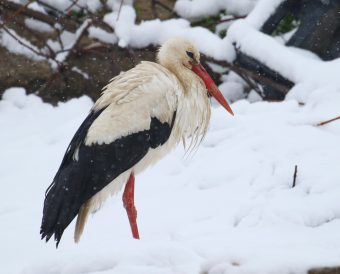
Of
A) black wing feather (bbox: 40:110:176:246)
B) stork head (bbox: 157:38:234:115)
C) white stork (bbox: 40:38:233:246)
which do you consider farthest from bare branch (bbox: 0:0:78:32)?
black wing feather (bbox: 40:110:176:246)

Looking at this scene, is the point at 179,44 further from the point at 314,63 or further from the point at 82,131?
the point at 314,63

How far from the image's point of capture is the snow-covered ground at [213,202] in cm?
334

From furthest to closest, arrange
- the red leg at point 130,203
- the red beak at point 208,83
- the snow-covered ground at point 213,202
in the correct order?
the red beak at point 208,83, the red leg at point 130,203, the snow-covered ground at point 213,202

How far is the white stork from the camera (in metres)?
4.30

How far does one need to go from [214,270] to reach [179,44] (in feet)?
7.14

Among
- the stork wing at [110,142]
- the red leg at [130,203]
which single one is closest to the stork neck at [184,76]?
the stork wing at [110,142]

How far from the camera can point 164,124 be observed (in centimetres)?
466

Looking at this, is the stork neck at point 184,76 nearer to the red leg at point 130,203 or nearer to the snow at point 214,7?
the red leg at point 130,203

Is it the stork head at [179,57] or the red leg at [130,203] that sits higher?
the stork head at [179,57]

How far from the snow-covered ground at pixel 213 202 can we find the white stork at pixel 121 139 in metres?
0.26

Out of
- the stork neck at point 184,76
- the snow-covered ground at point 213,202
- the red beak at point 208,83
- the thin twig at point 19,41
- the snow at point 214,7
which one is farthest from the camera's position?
the snow at point 214,7

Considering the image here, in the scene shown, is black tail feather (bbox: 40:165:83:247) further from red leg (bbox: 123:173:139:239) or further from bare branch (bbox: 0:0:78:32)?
bare branch (bbox: 0:0:78:32)

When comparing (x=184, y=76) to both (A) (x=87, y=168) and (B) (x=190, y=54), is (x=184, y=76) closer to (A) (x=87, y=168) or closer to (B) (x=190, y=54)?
(B) (x=190, y=54)

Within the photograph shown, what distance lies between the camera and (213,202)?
16.0ft
